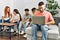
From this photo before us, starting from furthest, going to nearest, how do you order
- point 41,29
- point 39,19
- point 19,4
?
point 19,4
point 41,29
point 39,19

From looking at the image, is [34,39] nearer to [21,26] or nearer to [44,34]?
[44,34]

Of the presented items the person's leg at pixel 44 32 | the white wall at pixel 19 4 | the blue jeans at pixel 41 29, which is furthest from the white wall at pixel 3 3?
the person's leg at pixel 44 32

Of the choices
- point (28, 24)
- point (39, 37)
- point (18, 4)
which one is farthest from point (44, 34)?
point (18, 4)

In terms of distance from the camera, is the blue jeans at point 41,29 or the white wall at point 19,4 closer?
the blue jeans at point 41,29

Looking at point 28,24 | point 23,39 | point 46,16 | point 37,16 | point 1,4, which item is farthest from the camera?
point 1,4

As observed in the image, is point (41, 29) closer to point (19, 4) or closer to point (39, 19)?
point (39, 19)

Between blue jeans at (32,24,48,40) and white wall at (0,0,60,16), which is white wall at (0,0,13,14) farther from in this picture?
blue jeans at (32,24,48,40)

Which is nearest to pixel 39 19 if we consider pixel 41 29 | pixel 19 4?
pixel 41 29

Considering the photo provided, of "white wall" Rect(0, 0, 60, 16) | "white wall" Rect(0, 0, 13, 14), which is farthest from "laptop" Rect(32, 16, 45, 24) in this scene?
"white wall" Rect(0, 0, 13, 14)

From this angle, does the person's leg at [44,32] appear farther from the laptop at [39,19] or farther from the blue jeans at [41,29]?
the laptop at [39,19]

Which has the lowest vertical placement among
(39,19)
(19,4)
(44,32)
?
(44,32)

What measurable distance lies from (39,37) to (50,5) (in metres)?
2.18

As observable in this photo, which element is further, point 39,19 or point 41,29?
point 41,29

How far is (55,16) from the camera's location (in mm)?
6227
